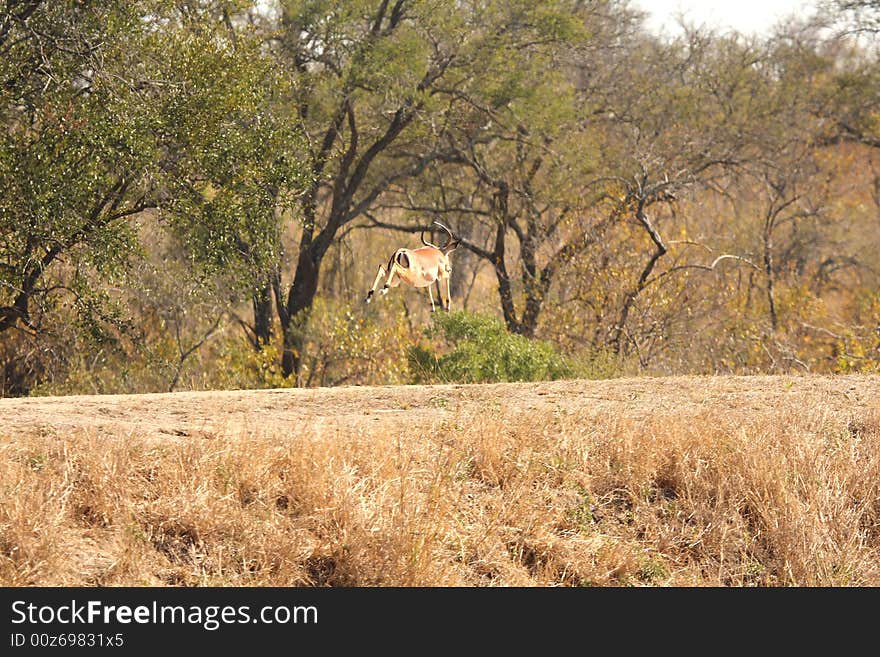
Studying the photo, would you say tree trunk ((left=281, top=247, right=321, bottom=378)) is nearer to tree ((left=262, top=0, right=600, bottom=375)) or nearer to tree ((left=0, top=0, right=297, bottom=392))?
tree ((left=262, top=0, right=600, bottom=375))

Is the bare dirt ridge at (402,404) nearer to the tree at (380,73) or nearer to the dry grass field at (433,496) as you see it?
the dry grass field at (433,496)

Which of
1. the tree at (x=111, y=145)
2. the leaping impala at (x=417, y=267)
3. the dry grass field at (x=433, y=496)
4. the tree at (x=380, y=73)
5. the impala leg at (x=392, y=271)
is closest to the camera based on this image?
the dry grass field at (x=433, y=496)

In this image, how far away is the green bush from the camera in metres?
14.0

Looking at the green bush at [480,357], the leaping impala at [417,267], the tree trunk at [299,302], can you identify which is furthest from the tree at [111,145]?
the leaping impala at [417,267]

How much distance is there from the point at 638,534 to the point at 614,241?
552 inches

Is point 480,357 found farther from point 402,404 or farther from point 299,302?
point 299,302

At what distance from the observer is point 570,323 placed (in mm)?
19828

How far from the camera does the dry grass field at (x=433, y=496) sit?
5801mm

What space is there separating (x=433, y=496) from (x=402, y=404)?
3.00m

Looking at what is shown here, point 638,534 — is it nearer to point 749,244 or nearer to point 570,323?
point 570,323

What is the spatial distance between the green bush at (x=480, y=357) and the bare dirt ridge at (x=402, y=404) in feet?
10.7

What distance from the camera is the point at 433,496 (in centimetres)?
642

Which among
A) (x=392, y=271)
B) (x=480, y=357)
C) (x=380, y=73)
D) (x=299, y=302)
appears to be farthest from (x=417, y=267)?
(x=299, y=302)

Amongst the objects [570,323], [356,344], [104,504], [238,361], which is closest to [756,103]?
[570,323]
